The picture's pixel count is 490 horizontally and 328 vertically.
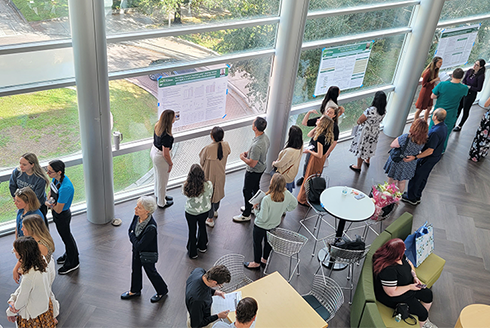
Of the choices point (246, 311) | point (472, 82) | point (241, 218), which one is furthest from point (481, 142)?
point (246, 311)

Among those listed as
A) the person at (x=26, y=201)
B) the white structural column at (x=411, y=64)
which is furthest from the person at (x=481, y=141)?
the person at (x=26, y=201)

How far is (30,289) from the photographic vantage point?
4168mm

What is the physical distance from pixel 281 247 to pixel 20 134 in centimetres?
379

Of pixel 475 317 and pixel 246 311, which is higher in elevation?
pixel 246 311

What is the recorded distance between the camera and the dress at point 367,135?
8.02 metres

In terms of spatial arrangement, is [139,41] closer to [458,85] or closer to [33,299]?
[33,299]

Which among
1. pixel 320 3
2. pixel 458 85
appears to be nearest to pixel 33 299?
pixel 320 3

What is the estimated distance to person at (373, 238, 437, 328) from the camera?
16.3 feet

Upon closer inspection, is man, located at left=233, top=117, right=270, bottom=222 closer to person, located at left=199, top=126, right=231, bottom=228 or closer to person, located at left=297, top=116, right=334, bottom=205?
person, located at left=199, top=126, right=231, bottom=228

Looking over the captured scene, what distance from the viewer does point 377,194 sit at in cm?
655

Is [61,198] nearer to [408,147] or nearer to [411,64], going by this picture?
[408,147]

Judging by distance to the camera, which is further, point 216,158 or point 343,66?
point 343,66

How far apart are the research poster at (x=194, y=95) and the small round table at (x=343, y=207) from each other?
8.05 ft

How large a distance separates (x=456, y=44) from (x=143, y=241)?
9.20 metres
